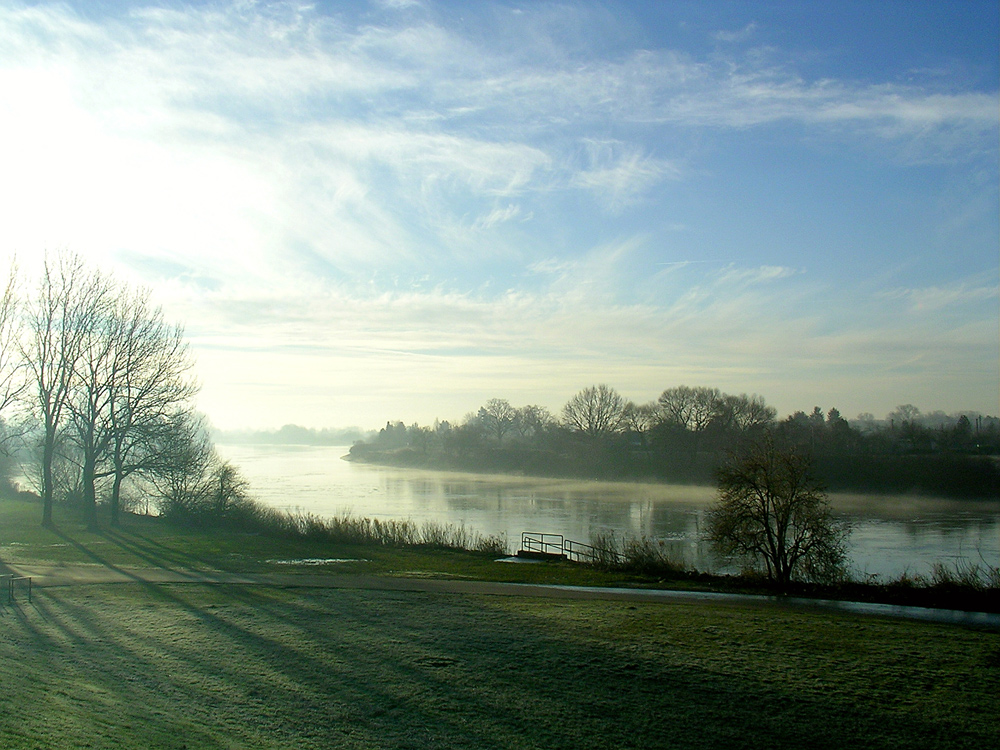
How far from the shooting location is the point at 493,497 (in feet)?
198

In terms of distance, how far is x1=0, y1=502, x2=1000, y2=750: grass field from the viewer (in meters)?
7.47

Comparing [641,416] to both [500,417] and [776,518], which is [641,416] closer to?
[500,417]

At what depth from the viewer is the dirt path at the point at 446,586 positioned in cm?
1537

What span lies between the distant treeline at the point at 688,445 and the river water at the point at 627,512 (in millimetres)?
6133

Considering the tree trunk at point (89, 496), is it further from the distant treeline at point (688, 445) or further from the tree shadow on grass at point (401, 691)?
the distant treeline at point (688, 445)

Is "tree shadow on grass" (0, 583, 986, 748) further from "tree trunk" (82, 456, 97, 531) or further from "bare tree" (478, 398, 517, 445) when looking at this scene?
"bare tree" (478, 398, 517, 445)

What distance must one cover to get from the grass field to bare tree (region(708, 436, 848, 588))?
39.1ft

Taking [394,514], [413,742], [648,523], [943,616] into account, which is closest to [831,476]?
[648,523]

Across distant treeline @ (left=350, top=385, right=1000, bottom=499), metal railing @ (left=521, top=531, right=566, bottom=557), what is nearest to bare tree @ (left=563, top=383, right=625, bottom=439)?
distant treeline @ (left=350, top=385, right=1000, bottom=499)

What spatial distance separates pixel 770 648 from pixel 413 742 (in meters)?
6.39

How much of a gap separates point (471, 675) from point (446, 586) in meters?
8.14

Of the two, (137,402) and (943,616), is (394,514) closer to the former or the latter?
(137,402)

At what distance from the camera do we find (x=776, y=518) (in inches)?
1039

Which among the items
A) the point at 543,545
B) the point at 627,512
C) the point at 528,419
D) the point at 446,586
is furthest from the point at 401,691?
the point at 528,419
